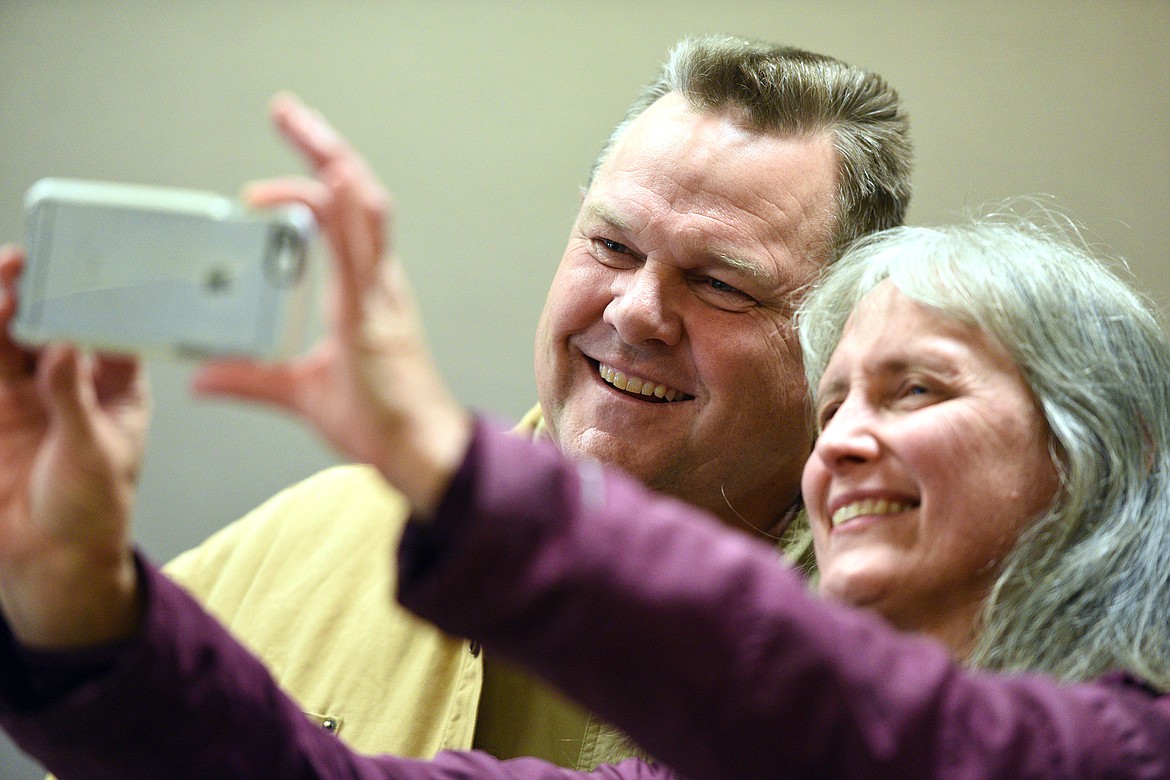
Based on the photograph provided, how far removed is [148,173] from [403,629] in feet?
3.67

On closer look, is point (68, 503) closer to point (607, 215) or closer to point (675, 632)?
point (675, 632)

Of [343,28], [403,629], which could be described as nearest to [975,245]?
[403,629]

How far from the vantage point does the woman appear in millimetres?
636

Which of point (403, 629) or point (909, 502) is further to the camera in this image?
point (403, 629)

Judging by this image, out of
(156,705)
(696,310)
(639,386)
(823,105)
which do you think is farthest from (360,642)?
(823,105)

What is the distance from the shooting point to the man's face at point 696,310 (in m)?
1.52

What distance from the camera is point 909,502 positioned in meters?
1.00

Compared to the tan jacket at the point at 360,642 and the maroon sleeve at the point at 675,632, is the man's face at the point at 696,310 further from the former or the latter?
the maroon sleeve at the point at 675,632

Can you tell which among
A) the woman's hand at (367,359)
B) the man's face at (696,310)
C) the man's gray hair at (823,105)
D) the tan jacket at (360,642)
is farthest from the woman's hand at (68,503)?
the man's gray hair at (823,105)

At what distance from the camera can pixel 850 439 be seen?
40.0 inches

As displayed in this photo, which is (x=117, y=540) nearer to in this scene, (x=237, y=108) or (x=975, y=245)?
(x=975, y=245)

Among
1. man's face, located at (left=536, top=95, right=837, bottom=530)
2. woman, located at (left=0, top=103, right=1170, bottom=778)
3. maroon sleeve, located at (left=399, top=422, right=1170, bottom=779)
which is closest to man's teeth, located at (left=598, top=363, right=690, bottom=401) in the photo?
man's face, located at (left=536, top=95, right=837, bottom=530)

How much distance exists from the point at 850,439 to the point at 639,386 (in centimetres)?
55

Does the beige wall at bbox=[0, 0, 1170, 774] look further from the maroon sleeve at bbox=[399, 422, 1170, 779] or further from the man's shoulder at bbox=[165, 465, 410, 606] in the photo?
the maroon sleeve at bbox=[399, 422, 1170, 779]
